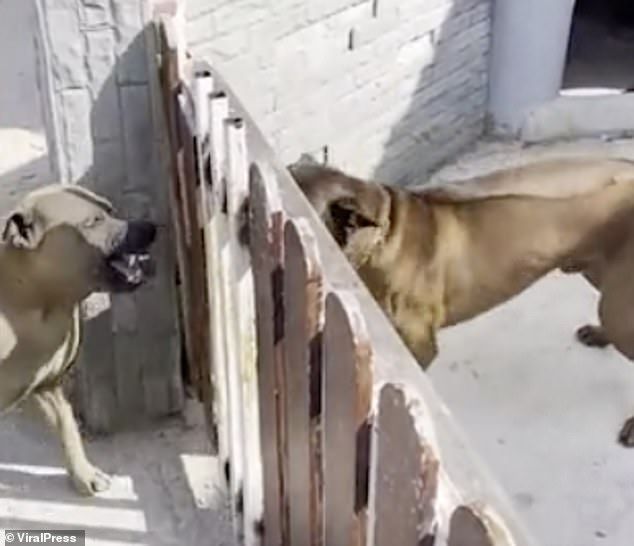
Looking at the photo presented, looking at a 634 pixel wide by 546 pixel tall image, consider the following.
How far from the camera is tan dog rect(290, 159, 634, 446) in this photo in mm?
3412

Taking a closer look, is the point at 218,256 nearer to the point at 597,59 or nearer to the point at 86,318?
the point at 86,318

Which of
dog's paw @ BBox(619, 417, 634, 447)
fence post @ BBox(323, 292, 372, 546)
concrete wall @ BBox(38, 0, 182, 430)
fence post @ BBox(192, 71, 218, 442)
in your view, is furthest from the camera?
dog's paw @ BBox(619, 417, 634, 447)

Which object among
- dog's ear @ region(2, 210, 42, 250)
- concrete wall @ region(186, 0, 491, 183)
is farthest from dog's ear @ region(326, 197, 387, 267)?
concrete wall @ region(186, 0, 491, 183)

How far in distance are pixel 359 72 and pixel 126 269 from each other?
5.59ft

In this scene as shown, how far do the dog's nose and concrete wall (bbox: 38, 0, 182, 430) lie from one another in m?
0.27

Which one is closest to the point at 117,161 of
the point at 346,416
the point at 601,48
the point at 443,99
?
the point at 346,416

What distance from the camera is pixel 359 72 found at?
14.5 feet

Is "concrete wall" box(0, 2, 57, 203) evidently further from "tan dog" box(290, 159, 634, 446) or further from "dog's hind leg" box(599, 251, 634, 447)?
"dog's hind leg" box(599, 251, 634, 447)

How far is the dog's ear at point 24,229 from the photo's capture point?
293 cm

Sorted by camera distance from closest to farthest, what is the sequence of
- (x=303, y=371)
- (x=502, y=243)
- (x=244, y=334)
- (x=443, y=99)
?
(x=303, y=371) → (x=244, y=334) → (x=502, y=243) → (x=443, y=99)

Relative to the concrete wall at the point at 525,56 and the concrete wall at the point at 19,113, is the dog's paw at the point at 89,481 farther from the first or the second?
the concrete wall at the point at 525,56

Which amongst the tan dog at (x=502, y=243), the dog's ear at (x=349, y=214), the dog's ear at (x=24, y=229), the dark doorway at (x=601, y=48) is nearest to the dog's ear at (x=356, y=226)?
the dog's ear at (x=349, y=214)

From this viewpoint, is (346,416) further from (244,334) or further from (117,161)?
(117,161)

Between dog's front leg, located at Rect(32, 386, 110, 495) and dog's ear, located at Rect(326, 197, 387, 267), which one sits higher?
dog's ear, located at Rect(326, 197, 387, 267)
